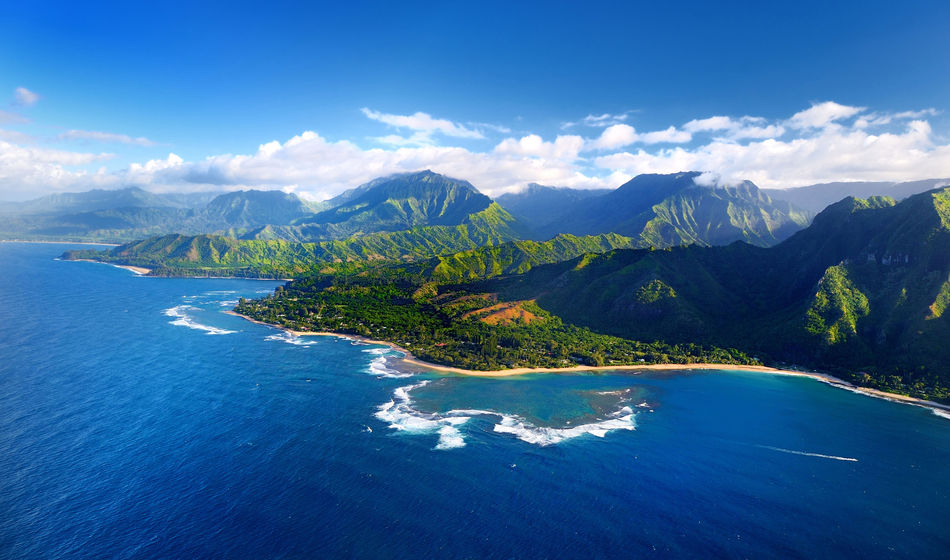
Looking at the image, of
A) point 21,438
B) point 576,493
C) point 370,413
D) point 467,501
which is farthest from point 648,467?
point 21,438

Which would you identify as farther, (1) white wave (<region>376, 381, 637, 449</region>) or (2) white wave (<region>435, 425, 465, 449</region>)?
(1) white wave (<region>376, 381, 637, 449</region>)

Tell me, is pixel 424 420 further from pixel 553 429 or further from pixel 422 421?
pixel 553 429

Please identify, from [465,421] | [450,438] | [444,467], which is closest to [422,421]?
[465,421]

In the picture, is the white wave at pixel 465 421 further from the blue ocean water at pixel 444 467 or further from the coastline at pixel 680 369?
the coastline at pixel 680 369

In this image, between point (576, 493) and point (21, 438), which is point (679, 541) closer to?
point (576, 493)

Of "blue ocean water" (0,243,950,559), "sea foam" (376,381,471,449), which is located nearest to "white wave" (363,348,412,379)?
"blue ocean water" (0,243,950,559)

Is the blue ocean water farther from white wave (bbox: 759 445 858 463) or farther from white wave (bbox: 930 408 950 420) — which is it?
white wave (bbox: 930 408 950 420)
